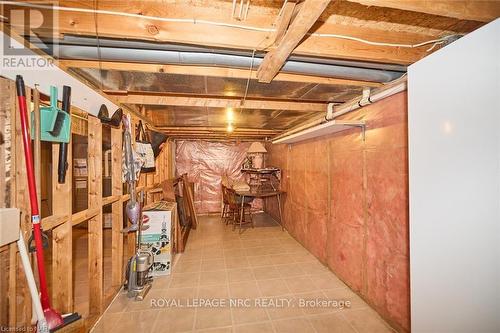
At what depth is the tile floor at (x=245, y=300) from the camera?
197 cm

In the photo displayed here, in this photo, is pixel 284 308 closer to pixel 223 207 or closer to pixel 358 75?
pixel 358 75

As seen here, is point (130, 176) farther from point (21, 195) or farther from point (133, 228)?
point (21, 195)

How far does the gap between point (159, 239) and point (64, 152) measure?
1.70 m

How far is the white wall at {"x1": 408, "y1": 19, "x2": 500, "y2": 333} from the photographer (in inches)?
31.8

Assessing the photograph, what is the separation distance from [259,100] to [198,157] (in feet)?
13.3

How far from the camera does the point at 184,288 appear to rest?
257 centimetres

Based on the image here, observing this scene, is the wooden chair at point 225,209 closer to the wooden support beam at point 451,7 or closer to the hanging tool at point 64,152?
the hanging tool at point 64,152

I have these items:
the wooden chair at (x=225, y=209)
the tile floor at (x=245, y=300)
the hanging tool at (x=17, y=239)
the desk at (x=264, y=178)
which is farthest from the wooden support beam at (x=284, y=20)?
the wooden chair at (x=225, y=209)

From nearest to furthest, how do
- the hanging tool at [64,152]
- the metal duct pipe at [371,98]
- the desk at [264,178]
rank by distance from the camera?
the hanging tool at [64,152] → the metal duct pipe at [371,98] → the desk at [264,178]

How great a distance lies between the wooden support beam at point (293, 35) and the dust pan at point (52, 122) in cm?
144

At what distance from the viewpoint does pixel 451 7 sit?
108 centimetres

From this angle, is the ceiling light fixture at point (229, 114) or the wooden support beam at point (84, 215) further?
the ceiling light fixture at point (229, 114)

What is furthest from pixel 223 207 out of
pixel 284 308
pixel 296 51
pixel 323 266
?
pixel 296 51

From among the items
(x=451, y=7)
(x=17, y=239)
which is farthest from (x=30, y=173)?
(x=451, y=7)
